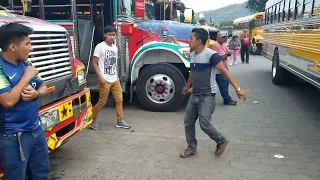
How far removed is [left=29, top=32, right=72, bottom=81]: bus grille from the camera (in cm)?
311

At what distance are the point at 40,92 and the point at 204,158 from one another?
231 centimetres

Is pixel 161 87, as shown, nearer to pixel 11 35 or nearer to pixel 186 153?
pixel 186 153

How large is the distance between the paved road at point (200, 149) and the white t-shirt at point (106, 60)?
35.7 inches

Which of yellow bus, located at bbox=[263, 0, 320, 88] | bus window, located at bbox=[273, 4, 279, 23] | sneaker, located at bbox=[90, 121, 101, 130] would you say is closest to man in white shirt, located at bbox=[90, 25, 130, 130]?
sneaker, located at bbox=[90, 121, 101, 130]

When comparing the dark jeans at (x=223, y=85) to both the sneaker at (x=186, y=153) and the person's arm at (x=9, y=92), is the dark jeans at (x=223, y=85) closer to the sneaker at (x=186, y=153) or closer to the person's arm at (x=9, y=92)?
the sneaker at (x=186, y=153)

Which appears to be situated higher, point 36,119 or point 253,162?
point 36,119

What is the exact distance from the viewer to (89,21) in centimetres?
594

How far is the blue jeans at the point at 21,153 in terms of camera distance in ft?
7.47

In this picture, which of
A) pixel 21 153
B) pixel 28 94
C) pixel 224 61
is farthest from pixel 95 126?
→ pixel 28 94

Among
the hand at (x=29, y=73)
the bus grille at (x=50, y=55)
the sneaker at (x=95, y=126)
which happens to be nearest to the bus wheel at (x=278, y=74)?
the sneaker at (x=95, y=126)

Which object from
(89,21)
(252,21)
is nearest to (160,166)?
(89,21)

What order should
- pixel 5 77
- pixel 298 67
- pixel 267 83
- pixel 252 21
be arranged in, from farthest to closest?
pixel 252 21
pixel 267 83
pixel 298 67
pixel 5 77

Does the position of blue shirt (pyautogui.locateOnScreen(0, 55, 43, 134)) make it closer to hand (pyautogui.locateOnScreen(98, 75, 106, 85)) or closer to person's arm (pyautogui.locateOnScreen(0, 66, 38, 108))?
person's arm (pyautogui.locateOnScreen(0, 66, 38, 108))

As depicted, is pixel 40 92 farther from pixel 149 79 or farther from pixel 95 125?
pixel 149 79
